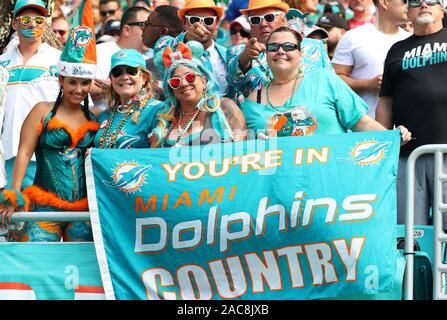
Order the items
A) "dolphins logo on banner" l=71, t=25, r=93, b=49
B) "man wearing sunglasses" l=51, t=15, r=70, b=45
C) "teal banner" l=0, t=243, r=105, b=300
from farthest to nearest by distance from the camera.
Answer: "man wearing sunglasses" l=51, t=15, r=70, b=45 → "dolphins logo on banner" l=71, t=25, r=93, b=49 → "teal banner" l=0, t=243, r=105, b=300

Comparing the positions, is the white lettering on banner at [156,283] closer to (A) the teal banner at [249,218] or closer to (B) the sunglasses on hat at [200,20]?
(A) the teal banner at [249,218]

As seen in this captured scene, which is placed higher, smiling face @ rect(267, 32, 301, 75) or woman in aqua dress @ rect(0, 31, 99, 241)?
smiling face @ rect(267, 32, 301, 75)

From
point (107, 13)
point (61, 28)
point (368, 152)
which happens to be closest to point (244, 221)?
point (368, 152)

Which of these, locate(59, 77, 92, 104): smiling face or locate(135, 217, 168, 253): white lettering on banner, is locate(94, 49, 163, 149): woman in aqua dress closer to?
locate(59, 77, 92, 104): smiling face

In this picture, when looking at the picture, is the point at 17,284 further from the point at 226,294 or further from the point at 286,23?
the point at 286,23

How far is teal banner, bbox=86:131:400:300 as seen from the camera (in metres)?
7.16

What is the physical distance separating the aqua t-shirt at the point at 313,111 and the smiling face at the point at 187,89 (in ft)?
1.28

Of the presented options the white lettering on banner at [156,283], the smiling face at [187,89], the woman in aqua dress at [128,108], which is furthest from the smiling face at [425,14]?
the white lettering on banner at [156,283]

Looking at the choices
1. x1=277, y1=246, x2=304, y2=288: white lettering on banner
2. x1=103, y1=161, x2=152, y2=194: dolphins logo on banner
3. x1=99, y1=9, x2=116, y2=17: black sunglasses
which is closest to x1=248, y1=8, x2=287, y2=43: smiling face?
x1=103, y1=161, x2=152, y2=194: dolphins logo on banner

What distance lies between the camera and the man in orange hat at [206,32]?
28.5 ft

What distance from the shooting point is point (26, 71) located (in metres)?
9.44

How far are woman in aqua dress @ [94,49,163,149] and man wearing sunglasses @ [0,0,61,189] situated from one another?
1.30 metres
